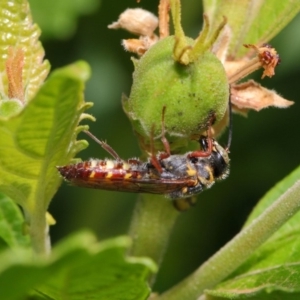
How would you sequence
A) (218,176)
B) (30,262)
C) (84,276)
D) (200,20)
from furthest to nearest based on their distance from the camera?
(200,20) < (218,176) < (84,276) < (30,262)

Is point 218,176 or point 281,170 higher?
point 218,176

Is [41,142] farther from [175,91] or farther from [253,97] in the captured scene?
[253,97]

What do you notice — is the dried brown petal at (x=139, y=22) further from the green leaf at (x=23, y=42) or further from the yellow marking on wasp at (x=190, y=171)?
the yellow marking on wasp at (x=190, y=171)

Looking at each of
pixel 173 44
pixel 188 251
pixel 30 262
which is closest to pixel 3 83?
pixel 173 44

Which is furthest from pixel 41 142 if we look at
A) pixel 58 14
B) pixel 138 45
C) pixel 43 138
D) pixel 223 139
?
pixel 223 139

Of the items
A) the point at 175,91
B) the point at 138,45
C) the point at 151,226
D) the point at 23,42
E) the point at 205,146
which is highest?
the point at 175,91

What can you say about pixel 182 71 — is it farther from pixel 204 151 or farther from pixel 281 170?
pixel 281 170

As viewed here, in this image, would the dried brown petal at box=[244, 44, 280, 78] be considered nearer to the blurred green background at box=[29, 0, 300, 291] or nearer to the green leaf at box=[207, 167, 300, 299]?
the green leaf at box=[207, 167, 300, 299]
